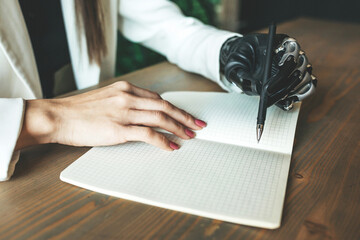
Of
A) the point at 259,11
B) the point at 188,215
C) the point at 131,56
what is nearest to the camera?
the point at 188,215

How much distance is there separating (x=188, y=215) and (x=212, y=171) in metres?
0.09

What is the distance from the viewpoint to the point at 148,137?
1.86ft

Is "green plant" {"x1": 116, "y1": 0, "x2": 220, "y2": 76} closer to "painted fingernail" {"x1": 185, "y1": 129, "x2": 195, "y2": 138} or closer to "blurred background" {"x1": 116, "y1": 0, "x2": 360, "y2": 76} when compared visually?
"blurred background" {"x1": 116, "y1": 0, "x2": 360, "y2": 76}

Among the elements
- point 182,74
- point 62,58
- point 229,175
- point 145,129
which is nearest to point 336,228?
point 229,175

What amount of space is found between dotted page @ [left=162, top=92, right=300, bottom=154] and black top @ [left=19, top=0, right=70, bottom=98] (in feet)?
1.65

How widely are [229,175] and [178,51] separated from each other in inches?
24.5

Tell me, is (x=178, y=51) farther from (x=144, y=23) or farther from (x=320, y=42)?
(x=320, y=42)

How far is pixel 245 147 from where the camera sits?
566 millimetres

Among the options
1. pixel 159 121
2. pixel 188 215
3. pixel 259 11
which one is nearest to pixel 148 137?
pixel 159 121

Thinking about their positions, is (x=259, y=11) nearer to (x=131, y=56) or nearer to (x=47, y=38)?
(x=131, y=56)

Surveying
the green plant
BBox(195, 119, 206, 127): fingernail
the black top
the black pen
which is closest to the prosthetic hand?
the black pen

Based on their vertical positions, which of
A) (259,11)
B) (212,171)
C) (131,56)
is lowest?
(259,11)

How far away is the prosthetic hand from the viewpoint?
1.98ft

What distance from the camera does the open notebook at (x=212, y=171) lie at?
1.42ft
